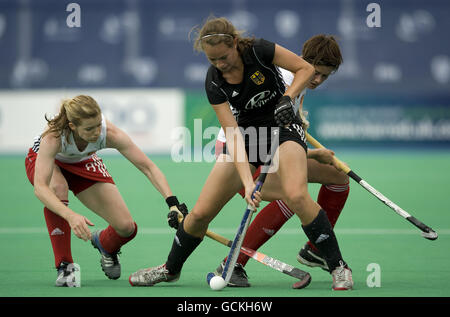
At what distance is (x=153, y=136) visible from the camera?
13320 millimetres

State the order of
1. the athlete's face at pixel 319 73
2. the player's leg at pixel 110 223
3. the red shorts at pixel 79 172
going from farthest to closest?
the red shorts at pixel 79 172 → the player's leg at pixel 110 223 → the athlete's face at pixel 319 73

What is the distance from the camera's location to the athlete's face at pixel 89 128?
4.13 m

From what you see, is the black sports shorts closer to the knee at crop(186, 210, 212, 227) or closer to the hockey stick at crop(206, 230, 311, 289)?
the knee at crop(186, 210, 212, 227)

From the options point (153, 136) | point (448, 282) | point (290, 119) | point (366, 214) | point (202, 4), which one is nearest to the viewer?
point (290, 119)

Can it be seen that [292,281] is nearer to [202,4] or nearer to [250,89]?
[250,89]

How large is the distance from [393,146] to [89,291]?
1035 centimetres

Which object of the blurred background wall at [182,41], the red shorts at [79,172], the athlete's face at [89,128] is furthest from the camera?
the blurred background wall at [182,41]

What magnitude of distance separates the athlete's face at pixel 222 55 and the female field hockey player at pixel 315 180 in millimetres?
483

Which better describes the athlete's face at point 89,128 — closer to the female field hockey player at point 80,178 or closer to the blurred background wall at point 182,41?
the female field hockey player at point 80,178

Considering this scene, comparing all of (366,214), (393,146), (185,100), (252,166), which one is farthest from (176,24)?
(252,166)

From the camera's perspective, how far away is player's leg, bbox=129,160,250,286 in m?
4.02

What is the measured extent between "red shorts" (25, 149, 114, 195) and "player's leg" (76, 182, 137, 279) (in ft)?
0.10

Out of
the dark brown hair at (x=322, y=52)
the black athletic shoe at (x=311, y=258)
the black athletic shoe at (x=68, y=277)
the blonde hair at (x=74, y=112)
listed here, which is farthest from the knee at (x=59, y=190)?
the dark brown hair at (x=322, y=52)

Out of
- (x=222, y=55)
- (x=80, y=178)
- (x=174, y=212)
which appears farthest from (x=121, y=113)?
(x=222, y=55)
